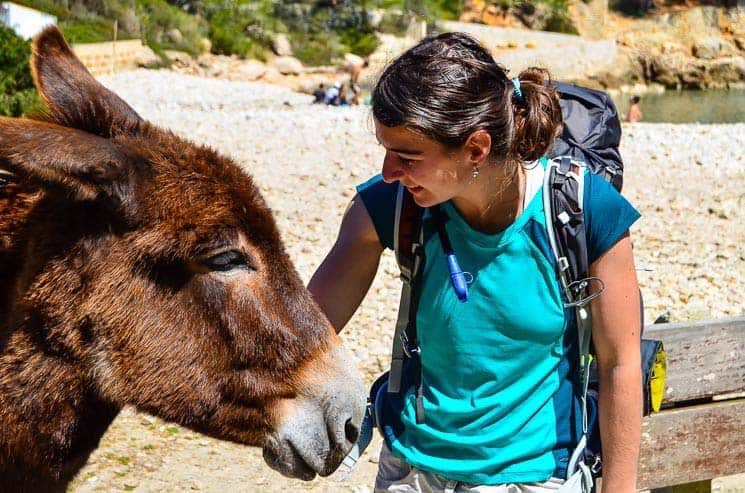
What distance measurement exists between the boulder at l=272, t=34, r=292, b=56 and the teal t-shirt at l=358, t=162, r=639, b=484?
4059 centimetres

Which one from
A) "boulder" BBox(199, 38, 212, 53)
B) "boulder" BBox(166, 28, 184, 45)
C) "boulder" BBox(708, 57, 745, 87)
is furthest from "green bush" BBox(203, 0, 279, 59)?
"boulder" BBox(708, 57, 745, 87)

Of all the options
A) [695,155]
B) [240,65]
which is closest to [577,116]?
[695,155]

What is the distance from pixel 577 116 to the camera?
129 inches

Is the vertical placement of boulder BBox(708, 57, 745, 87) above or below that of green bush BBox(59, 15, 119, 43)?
below

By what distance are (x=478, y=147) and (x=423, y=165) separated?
168mm

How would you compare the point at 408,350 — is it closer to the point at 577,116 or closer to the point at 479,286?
the point at 479,286

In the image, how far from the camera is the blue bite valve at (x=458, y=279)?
286cm

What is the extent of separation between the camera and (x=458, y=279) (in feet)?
9.38

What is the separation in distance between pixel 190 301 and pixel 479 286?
2.91ft

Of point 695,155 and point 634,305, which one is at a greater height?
point 634,305

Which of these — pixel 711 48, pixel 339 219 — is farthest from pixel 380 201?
pixel 711 48

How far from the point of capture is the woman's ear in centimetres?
266

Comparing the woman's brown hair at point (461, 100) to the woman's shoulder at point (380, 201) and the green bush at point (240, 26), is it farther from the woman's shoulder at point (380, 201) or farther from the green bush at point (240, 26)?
the green bush at point (240, 26)

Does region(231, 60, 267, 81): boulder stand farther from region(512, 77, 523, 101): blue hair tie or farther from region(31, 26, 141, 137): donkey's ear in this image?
region(512, 77, 523, 101): blue hair tie
